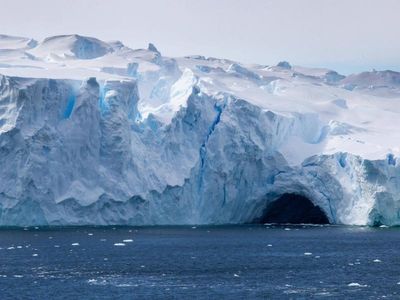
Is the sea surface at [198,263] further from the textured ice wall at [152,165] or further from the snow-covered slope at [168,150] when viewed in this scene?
the snow-covered slope at [168,150]

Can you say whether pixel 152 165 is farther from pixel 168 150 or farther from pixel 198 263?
pixel 198 263

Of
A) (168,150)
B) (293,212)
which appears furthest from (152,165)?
(293,212)


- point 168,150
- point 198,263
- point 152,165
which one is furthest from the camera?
point 168,150

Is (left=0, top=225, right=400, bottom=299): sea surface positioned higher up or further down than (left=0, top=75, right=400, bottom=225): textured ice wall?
further down

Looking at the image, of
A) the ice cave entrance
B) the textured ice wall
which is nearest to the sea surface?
the textured ice wall

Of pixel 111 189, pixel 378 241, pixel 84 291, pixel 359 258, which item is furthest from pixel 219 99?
pixel 84 291

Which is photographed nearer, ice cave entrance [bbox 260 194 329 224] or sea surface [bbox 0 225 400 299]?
sea surface [bbox 0 225 400 299]

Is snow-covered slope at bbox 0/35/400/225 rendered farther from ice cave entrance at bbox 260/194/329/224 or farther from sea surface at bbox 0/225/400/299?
ice cave entrance at bbox 260/194/329/224

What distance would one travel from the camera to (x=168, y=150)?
44656mm

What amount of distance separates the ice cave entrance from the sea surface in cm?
351

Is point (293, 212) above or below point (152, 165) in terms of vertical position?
below

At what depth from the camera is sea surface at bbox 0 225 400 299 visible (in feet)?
81.6

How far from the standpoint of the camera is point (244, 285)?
26.1 metres

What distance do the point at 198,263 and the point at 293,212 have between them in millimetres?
20465
